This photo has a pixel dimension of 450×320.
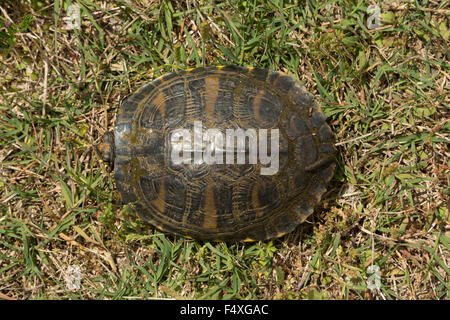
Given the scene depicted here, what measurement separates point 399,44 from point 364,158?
138cm

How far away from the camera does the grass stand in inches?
155

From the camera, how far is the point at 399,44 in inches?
161

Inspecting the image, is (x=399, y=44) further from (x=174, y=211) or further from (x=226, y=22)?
(x=174, y=211)

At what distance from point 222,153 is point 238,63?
4.32ft

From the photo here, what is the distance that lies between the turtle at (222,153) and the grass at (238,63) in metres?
0.36

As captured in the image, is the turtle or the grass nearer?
the turtle

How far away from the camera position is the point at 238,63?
13.4ft

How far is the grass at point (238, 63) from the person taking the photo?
12.9 ft

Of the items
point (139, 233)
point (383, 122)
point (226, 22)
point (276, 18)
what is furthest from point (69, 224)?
point (383, 122)

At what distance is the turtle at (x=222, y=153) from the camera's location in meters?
3.34

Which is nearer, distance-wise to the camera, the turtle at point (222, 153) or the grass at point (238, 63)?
the turtle at point (222, 153)

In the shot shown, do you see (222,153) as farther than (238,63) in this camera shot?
No

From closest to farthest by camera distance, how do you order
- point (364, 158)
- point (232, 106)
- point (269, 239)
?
point (232, 106) < point (269, 239) < point (364, 158)

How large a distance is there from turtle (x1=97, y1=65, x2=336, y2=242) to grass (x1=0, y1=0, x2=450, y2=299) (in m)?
0.36
